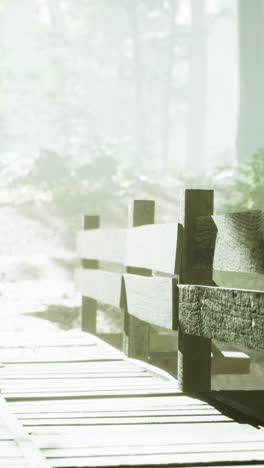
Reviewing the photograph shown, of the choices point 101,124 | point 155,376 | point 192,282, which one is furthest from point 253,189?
point 101,124

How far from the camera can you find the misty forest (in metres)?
19.9

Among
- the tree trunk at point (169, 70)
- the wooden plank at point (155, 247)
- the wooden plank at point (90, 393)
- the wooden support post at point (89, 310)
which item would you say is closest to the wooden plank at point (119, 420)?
the wooden plank at point (90, 393)

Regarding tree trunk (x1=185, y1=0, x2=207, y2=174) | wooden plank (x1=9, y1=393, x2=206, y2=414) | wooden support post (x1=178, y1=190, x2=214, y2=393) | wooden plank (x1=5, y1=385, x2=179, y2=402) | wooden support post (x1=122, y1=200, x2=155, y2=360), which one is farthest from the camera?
tree trunk (x1=185, y1=0, x2=207, y2=174)

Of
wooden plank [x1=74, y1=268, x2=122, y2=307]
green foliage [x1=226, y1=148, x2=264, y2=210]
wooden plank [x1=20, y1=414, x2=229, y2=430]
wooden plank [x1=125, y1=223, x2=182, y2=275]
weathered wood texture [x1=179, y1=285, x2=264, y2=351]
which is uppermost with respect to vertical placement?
green foliage [x1=226, y1=148, x2=264, y2=210]

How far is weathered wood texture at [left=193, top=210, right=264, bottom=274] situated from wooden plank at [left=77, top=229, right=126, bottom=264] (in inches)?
96.4

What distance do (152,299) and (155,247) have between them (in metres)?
0.42

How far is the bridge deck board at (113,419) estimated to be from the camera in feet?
10.8

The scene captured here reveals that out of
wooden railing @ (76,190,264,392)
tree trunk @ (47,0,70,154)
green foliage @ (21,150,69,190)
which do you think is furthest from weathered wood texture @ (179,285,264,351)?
tree trunk @ (47,0,70,154)

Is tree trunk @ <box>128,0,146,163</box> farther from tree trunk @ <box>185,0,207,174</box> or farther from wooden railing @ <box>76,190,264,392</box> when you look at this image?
wooden railing @ <box>76,190,264,392</box>

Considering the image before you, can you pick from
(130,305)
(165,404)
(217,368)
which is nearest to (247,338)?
(165,404)

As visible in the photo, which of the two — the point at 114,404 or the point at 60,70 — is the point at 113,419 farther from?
the point at 60,70

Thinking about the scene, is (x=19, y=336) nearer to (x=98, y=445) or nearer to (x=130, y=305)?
(x=130, y=305)

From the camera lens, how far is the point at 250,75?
2781cm

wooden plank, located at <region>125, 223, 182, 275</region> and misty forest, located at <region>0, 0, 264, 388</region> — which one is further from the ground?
misty forest, located at <region>0, 0, 264, 388</region>
